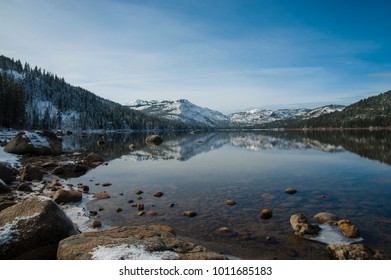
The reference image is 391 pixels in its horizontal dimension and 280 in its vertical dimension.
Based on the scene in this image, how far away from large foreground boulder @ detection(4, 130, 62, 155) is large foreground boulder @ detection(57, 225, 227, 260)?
35957 mm

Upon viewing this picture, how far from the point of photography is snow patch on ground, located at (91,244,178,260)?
7.89 meters

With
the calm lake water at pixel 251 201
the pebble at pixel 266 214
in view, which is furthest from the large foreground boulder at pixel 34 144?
the pebble at pixel 266 214

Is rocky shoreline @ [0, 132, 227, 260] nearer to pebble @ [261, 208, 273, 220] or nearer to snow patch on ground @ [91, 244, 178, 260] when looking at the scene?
snow patch on ground @ [91, 244, 178, 260]

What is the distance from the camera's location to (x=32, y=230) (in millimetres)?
10078

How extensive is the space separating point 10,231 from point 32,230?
71 cm

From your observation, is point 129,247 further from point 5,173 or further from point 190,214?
point 5,173

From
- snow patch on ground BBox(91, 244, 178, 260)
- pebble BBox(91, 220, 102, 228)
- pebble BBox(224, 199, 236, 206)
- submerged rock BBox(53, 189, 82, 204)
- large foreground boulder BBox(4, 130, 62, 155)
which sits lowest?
pebble BBox(224, 199, 236, 206)

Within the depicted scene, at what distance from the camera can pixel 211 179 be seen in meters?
27.9

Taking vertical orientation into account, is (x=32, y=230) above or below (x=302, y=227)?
above

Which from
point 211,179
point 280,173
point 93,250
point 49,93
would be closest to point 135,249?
point 93,250

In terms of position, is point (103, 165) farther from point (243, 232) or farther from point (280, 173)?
point (243, 232)

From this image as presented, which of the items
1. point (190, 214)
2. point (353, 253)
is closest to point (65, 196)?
point (190, 214)

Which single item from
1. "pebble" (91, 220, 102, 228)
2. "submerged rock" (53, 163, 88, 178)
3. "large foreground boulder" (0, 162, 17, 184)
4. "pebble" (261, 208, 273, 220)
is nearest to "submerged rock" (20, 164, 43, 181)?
"large foreground boulder" (0, 162, 17, 184)
